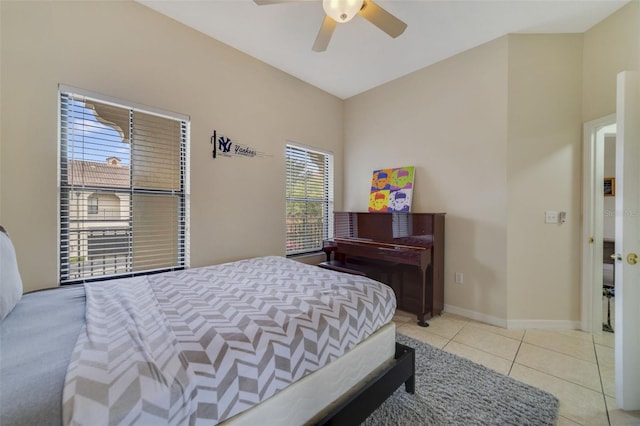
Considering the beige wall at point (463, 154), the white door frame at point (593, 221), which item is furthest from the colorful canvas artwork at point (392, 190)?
the white door frame at point (593, 221)

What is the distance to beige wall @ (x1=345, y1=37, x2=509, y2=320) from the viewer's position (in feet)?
8.41

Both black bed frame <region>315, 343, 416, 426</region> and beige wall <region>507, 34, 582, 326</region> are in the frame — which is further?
beige wall <region>507, 34, 582, 326</region>

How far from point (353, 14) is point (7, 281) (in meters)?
2.50

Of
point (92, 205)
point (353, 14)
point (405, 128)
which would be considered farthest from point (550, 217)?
point (92, 205)

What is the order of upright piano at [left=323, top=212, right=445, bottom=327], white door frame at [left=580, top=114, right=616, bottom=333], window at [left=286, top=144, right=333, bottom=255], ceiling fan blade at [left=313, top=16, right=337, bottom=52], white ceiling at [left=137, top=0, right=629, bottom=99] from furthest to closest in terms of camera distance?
window at [left=286, top=144, right=333, bottom=255], upright piano at [left=323, top=212, right=445, bottom=327], white door frame at [left=580, top=114, right=616, bottom=333], white ceiling at [left=137, top=0, right=629, bottom=99], ceiling fan blade at [left=313, top=16, right=337, bottom=52]

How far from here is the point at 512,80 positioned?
2.51 meters

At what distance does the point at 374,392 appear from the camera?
51.6 inches

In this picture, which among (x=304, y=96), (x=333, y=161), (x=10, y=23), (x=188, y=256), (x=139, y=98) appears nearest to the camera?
(x=10, y=23)

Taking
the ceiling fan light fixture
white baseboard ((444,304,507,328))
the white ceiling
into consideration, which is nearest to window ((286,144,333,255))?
the white ceiling

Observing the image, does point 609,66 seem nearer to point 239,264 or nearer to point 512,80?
point 512,80

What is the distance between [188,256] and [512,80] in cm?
370

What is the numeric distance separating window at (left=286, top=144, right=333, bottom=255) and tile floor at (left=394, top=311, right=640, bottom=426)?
1.60 metres

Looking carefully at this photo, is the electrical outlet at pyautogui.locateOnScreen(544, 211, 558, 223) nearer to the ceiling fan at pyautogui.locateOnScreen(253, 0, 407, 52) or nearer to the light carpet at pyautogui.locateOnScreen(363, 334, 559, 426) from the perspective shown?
the light carpet at pyautogui.locateOnScreen(363, 334, 559, 426)

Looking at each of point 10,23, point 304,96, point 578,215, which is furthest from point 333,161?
point 10,23
